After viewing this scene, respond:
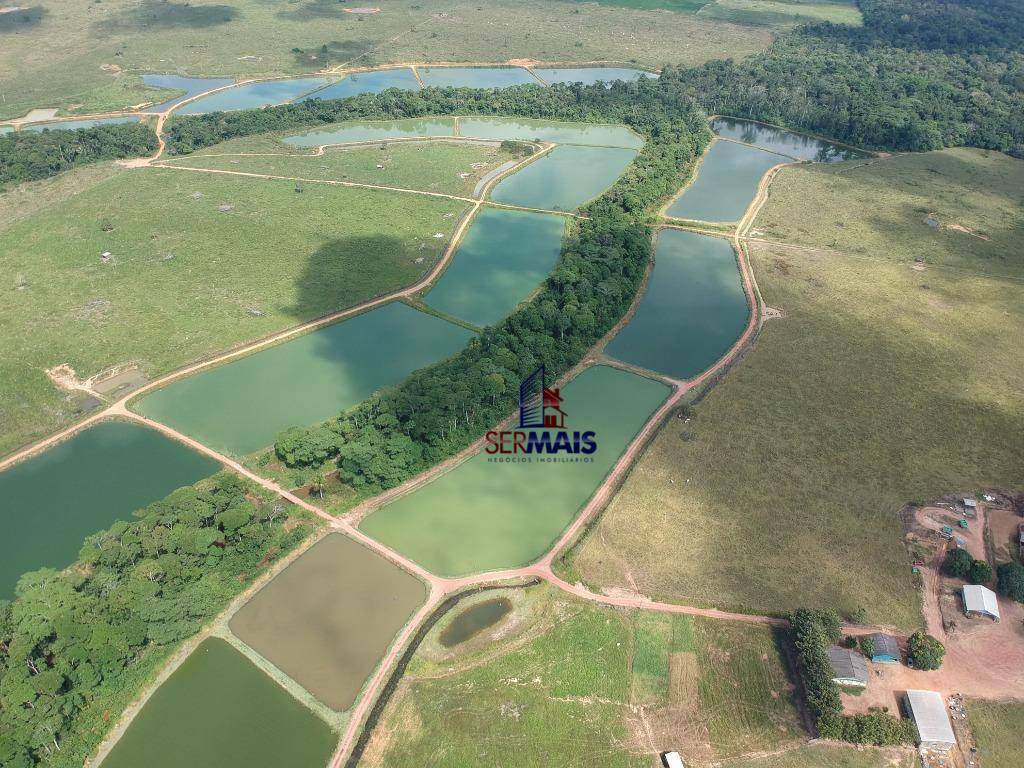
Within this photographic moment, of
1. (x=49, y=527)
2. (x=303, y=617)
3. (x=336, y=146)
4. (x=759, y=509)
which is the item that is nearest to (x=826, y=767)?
(x=759, y=509)

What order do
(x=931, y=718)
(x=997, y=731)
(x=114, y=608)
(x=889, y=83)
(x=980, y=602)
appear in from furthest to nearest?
(x=889, y=83), (x=980, y=602), (x=114, y=608), (x=997, y=731), (x=931, y=718)

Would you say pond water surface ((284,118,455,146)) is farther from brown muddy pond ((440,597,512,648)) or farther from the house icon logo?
brown muddy pond ((440,597,512,648))

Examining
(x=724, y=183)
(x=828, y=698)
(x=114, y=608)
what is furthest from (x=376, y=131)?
(x=828, y=698)

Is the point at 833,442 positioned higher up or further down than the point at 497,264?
further down

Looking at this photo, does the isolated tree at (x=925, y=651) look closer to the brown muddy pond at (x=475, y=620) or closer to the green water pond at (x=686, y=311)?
the brown muddy pond at (x=475, y=620)

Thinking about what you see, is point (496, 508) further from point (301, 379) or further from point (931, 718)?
point (931, 718)

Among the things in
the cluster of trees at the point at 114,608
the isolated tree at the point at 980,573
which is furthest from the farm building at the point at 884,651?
the cluster of trees at the point at 114,608

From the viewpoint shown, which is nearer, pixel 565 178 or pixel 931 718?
pixel 931 718

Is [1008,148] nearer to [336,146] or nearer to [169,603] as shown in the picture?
[336,146]
